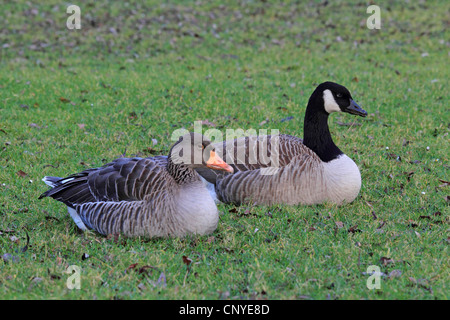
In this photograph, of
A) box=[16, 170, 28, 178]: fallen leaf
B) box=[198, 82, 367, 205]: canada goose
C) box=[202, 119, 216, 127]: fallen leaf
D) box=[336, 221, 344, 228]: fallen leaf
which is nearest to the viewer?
box=[336, 221, 344, 228]: fallen leaf

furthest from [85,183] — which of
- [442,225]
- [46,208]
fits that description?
[442,225]

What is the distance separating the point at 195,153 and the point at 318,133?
2.42 m

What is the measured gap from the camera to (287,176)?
746 centimetres

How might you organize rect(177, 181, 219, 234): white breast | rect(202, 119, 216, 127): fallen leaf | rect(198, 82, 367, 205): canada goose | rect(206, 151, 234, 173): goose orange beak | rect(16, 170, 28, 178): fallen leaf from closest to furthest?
rect(177, 181, 219, 234): white breast
rect(206, 151, 234, 173): goose orange beak
rect(198, 82, 367, 205): canada goose
rect(16, 170, 28, 178): fallen leaf
rect(202, 119, 216, 127): fallen leaf

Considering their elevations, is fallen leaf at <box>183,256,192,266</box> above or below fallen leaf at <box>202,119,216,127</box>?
below

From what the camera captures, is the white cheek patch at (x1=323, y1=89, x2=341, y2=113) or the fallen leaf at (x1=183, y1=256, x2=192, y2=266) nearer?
the fallen leaf at (x1=183, y1=256, x2=192, y2=266)

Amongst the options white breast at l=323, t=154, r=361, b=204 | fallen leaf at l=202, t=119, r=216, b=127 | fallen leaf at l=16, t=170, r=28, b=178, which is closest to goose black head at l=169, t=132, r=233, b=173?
white breast at l=323, t=154, r=361, b=204

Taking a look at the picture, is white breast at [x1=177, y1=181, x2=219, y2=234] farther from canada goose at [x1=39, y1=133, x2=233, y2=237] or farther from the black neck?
the black neck

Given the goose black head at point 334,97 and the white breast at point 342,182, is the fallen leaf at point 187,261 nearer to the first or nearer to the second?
the white breast at point 342,182

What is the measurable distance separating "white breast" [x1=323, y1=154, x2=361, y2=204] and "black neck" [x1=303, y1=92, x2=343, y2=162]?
0.85 feet

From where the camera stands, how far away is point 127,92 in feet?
41.6

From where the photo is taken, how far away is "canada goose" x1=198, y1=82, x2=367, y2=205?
24.5 feet

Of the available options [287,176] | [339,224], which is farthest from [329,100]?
[339,224]
